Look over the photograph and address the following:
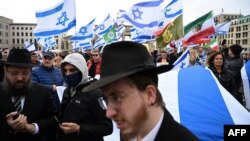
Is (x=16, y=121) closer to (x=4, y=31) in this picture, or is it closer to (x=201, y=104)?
(x=201, y=104)

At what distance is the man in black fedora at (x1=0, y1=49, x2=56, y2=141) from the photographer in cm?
350

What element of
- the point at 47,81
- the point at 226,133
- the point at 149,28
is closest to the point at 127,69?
the point at 226,133

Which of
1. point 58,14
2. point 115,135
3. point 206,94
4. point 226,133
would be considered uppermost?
point 58,14

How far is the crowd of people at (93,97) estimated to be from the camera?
1749mm

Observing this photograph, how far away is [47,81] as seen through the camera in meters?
6.57

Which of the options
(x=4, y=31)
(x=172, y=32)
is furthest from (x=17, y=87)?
(x=4, y=31)

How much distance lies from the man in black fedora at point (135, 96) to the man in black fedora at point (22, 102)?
184 centimetres

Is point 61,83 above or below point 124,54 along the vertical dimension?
below

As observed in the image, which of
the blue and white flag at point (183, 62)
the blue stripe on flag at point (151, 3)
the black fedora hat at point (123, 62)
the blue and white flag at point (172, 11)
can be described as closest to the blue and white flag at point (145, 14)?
the blue stripe on flag at point (151, 3)

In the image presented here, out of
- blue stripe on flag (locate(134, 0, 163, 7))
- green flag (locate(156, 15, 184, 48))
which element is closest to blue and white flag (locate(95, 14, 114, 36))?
blue stripe on flag (locate(134, 0, 163, 7))

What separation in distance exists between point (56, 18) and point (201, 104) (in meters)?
8.10

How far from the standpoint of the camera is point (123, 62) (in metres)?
1.82

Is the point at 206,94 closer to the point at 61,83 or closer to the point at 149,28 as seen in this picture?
the point at 61,83

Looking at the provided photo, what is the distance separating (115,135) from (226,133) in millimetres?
1728
